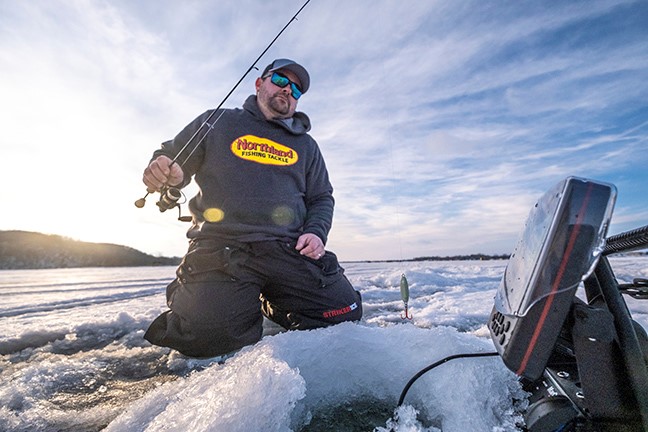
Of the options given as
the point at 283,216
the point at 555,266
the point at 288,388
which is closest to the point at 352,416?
the point at 288,388

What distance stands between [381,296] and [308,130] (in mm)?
2924

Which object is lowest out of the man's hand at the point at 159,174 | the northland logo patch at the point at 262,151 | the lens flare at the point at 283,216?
the lens flare at the point at 283,216

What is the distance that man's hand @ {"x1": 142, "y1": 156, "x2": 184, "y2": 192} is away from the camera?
219 centimetres

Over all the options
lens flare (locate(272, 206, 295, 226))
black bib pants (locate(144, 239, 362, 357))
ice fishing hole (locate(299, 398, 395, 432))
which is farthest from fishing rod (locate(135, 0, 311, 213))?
ice fishing hole (locate(299, 398, 395, 432))

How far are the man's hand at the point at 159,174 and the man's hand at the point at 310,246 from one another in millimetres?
992

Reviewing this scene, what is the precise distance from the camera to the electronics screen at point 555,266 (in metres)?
0.68

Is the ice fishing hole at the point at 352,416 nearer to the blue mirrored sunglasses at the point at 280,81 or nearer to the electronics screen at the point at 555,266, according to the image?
the electronics screen at the point at 555,266

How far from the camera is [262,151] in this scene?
2547mm

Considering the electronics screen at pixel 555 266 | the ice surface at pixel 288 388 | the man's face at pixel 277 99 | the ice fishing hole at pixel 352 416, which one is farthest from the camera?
the man's face at pixel 277 99

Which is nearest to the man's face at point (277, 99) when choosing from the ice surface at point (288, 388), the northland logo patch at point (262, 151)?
the northland logo patch at point (262, 151)

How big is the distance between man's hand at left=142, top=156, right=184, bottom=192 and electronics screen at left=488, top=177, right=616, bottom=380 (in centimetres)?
216

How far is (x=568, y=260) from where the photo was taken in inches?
27.0

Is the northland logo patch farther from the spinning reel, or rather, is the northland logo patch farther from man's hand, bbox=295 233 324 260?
man's hand, bbox=295 233 324 260

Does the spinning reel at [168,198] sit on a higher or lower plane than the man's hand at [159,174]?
lower
